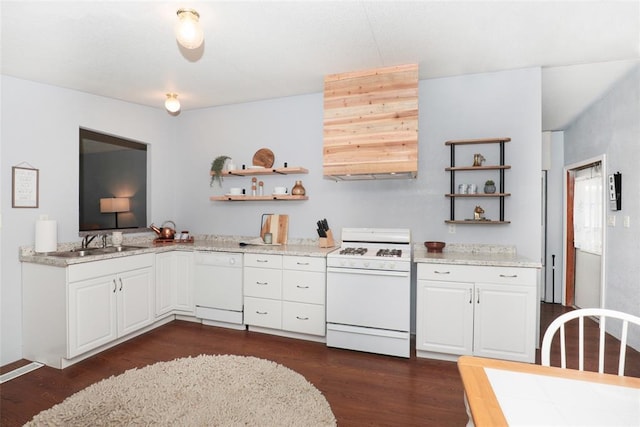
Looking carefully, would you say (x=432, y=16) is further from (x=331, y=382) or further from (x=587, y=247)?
(x=587, y=247)

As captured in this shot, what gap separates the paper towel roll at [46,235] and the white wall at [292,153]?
0.14 metres

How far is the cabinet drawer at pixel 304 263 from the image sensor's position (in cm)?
315

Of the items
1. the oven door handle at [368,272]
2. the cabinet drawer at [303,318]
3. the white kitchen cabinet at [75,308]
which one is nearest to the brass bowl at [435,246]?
the oven door handle at [368,272]

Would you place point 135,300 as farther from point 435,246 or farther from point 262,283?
point 435,246

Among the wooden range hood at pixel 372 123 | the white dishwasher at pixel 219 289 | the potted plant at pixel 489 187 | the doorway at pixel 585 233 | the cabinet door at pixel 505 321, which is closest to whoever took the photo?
the cabinet door at pixel 505 321

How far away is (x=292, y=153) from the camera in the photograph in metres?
3.93

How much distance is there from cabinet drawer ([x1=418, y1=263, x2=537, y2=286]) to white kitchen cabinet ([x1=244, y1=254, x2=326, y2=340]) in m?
0.98

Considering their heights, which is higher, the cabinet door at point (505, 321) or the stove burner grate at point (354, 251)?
the stove burner grate at point (354, 251)

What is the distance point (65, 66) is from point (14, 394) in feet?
8.79

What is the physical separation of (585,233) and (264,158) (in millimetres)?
4346

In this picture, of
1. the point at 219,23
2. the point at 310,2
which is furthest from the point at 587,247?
the point at 219,23

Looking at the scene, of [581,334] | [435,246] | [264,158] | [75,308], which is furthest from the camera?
[264,158]

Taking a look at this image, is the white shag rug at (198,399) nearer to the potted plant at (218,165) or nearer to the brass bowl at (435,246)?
the brass bowl at (435,246)

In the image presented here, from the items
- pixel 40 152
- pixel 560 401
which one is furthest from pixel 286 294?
pixel 40 152
